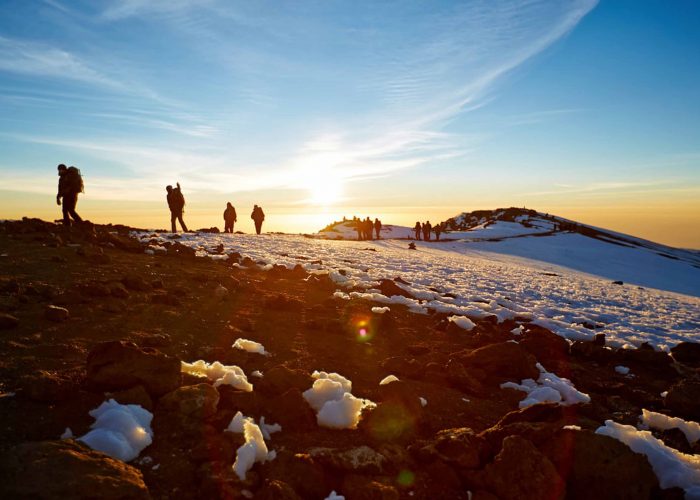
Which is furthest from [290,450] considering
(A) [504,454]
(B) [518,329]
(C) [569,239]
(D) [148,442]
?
(C) [569,239]

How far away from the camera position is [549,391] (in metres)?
6.23

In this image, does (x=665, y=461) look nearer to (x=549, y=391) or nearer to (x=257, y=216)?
(x=549, y=391)

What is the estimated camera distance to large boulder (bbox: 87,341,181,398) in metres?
4.25

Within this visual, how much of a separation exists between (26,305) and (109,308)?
1.26 m

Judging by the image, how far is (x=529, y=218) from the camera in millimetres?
72062

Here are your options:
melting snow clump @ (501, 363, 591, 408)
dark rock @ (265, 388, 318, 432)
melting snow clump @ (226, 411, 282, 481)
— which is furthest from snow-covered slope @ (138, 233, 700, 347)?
melting snow clump @ (226, 411, 282, 481)

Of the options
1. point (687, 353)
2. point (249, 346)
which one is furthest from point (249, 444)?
point (687, 353)

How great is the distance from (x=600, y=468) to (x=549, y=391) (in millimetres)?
2748

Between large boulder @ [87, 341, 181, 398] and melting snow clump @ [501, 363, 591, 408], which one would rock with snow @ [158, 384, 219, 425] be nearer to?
large boulder @ [87, 341, 181, 398]

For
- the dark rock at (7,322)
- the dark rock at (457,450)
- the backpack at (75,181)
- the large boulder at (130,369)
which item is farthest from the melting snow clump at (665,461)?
the backpack at (75,181)

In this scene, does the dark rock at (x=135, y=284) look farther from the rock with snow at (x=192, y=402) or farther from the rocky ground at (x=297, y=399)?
the rock with snow at (x=192, y=402)

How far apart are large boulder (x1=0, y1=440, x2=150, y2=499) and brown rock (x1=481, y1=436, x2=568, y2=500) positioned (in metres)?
2.83

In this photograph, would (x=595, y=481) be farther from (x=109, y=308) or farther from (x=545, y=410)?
(x=109, y=308)

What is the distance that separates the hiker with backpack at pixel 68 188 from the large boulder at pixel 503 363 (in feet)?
57.8
